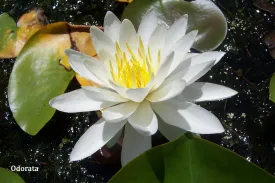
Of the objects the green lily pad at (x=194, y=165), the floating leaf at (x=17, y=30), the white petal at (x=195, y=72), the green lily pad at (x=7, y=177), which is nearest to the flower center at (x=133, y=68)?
the white petal at (x=195, y=72)

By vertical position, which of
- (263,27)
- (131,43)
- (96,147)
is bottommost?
(96,147)

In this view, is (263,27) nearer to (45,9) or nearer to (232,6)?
(232,6)

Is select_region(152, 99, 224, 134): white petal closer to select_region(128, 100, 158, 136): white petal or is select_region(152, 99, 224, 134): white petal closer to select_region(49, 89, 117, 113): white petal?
select_region(128, 100, 158, 136): white petal

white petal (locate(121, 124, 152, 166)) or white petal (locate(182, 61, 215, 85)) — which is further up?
white petal (locate(182, 61, 215, 85))

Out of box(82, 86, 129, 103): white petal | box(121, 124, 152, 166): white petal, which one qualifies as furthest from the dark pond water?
box(82, 86, 129, 103): white petal

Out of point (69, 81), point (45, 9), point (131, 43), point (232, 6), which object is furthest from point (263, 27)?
point (45, 9)

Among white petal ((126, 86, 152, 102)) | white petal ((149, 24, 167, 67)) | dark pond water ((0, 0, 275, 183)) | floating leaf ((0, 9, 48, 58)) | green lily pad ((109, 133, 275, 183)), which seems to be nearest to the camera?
green lily pad ((109, 133, 275, 183))
